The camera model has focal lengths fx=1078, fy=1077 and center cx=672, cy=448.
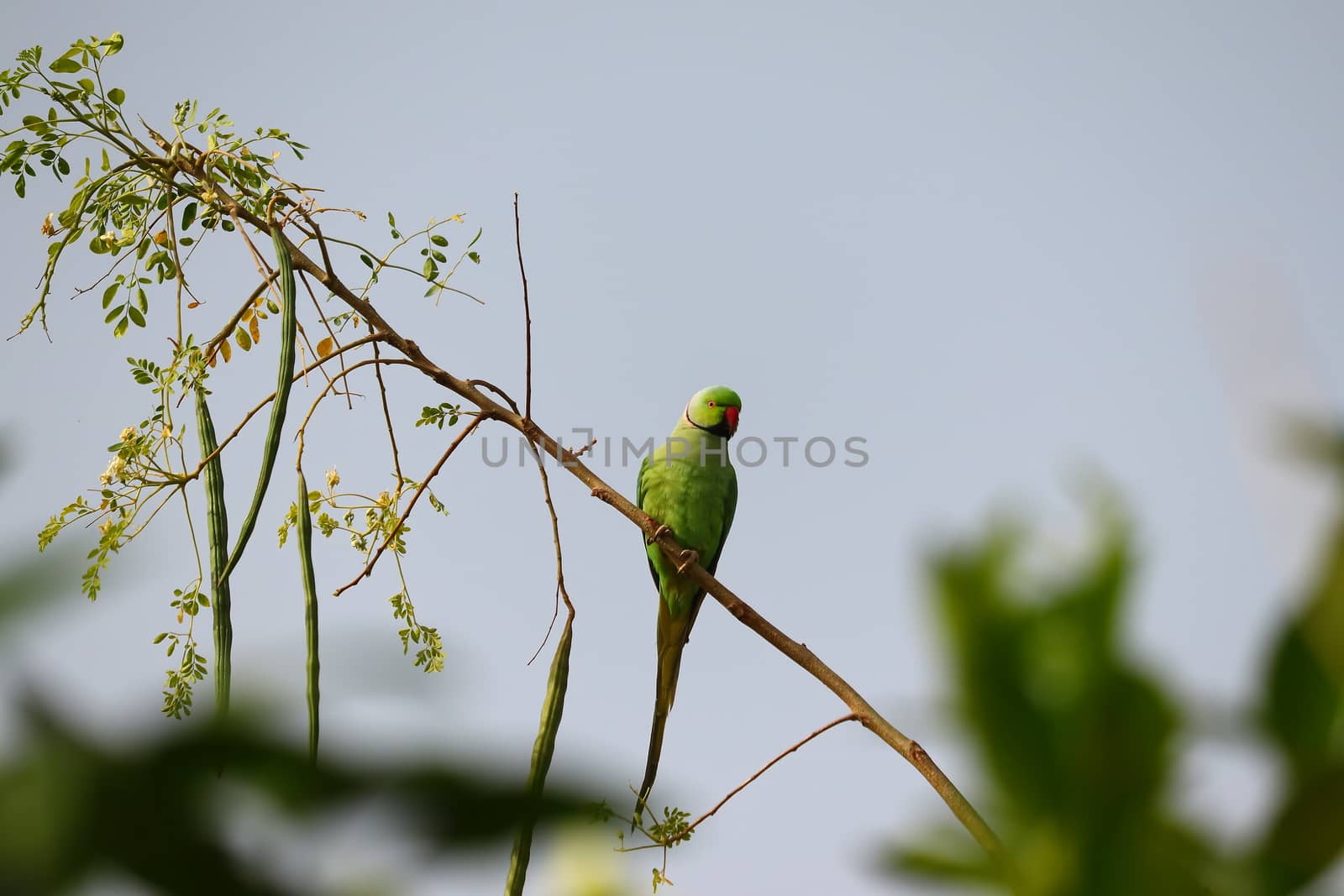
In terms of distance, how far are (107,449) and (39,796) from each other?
227 cm

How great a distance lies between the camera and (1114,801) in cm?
35

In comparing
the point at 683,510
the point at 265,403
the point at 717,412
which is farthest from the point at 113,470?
the point at 717,412

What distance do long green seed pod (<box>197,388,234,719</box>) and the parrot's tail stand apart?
1.21 metres

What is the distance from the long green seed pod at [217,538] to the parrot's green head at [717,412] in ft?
10.1

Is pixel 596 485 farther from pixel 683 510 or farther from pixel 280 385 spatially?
pixel 683 510

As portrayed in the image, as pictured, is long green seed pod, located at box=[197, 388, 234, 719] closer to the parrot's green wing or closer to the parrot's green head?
the parrot's green wing

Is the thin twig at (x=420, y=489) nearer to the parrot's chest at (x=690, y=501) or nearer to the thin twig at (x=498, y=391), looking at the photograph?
the thin twig at (x=498, y=391)

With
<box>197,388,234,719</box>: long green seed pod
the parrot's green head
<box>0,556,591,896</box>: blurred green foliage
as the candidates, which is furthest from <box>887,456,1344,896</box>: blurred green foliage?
the parrot's green head

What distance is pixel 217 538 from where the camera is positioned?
1.69 metres

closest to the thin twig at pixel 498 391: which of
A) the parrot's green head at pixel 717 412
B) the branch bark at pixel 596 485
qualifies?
the branch bark at pixel 596 485

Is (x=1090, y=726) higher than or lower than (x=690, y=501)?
lower

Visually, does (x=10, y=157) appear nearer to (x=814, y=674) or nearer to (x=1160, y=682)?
(x=814, y=674)

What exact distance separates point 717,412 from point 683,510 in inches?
36.7

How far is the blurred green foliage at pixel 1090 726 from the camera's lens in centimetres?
34
